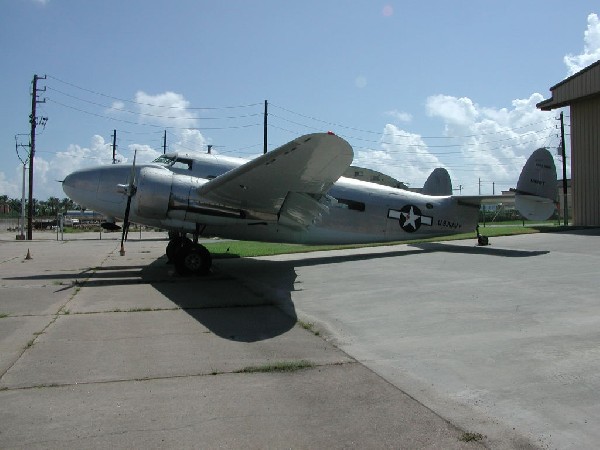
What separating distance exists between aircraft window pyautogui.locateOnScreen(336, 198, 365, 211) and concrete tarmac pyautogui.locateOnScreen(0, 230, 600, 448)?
522cm

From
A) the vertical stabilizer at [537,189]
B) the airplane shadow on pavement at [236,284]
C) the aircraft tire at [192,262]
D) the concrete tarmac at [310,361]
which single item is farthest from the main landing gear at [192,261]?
the vertical stabilizer at [537,189]

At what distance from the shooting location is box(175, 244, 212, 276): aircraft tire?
12234 millimetres

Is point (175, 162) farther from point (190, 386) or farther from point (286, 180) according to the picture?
point (190, 386)

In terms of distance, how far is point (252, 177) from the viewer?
10.4 m

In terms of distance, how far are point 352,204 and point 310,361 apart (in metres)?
10.9

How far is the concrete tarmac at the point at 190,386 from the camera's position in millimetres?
3375

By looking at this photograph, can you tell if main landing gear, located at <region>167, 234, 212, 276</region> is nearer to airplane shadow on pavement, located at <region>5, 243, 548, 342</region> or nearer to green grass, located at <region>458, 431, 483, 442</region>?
airplane shadow on pavement, located at <region>5, 243, 548, 342</region>

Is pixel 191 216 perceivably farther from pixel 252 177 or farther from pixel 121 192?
pixel 252 177

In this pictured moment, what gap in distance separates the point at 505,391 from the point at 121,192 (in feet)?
35.6

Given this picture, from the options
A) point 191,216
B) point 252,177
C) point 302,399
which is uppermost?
point 252,177

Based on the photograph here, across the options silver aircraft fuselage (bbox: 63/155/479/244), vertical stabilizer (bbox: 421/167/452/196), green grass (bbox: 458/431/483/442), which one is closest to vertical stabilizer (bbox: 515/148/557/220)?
silver aircraft fuselage (bbox: 63/155/479/244)

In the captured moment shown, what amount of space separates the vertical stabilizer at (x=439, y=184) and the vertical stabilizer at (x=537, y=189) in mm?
3477

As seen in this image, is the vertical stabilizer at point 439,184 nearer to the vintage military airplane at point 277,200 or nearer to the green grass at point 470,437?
the vintage military airplane at point 277,200

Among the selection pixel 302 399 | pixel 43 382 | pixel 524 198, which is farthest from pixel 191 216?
pixel 524 198
